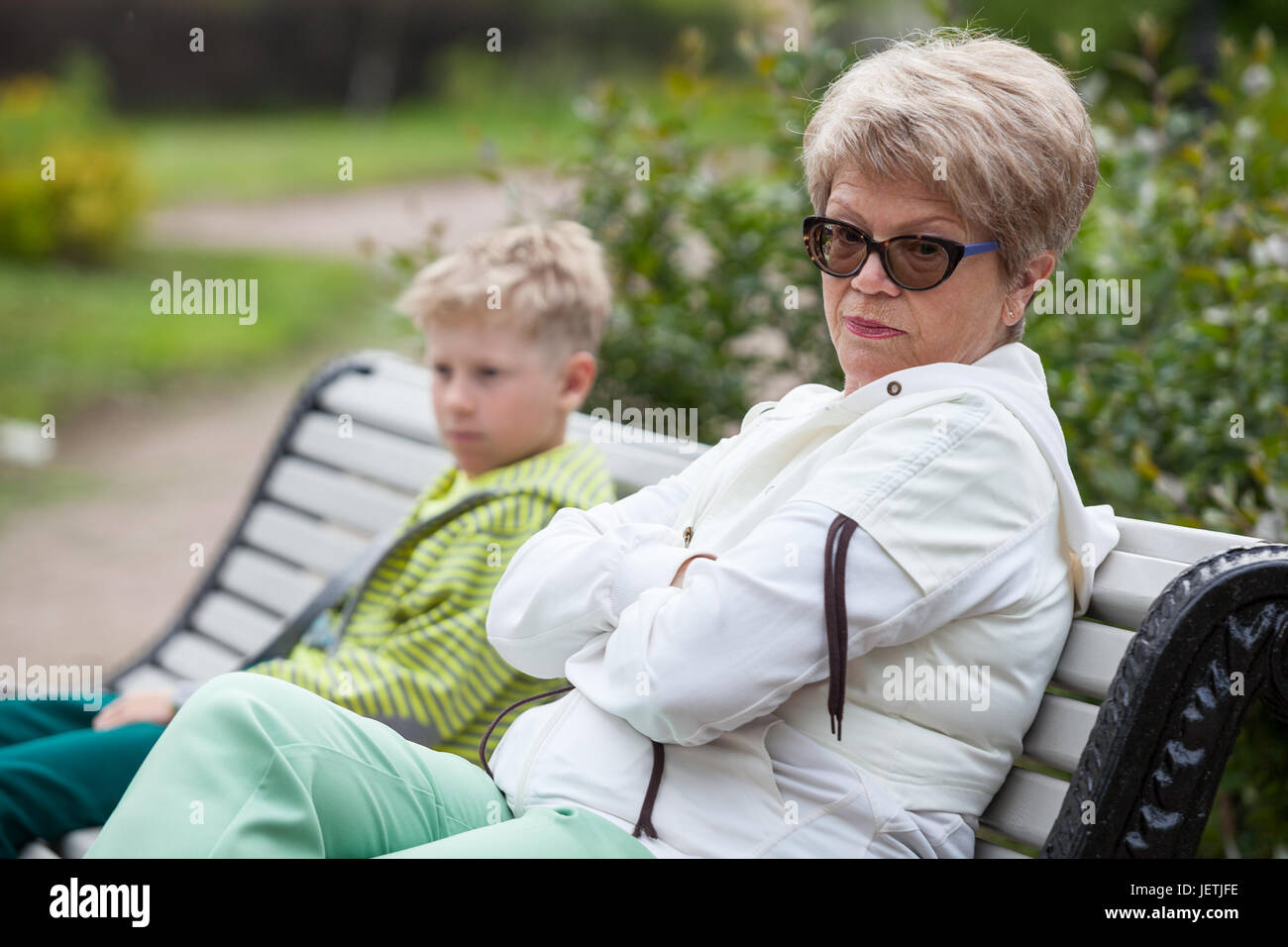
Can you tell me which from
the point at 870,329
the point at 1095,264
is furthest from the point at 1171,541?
the point at 1095,264

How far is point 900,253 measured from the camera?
1.80m

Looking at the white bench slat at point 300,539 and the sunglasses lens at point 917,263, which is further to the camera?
the white bench slat at point 300,539

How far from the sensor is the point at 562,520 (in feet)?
6.74

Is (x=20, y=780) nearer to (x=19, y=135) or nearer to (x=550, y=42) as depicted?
(x=19, y=135)

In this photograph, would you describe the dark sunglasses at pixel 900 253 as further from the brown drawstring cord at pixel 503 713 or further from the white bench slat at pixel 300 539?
the white bench slat at pixel 300 539

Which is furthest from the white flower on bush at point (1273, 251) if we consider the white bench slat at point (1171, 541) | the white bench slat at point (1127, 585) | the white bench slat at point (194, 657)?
the white bench slat at point (194, 657)

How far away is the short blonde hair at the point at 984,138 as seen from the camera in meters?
1.74

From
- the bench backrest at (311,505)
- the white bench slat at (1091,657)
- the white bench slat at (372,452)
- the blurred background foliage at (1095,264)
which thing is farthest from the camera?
the bench backrest at (311,505)

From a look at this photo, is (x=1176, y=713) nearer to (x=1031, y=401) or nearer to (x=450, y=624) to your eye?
(x=1031, y=401)

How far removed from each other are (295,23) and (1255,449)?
68.2 ft

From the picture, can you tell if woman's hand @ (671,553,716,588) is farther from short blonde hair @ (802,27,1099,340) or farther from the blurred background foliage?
the blurred background foliage

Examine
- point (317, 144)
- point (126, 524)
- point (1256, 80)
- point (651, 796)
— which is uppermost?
point (317, 144)

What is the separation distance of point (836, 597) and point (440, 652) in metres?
1.07

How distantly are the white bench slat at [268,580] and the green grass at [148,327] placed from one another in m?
6.59
